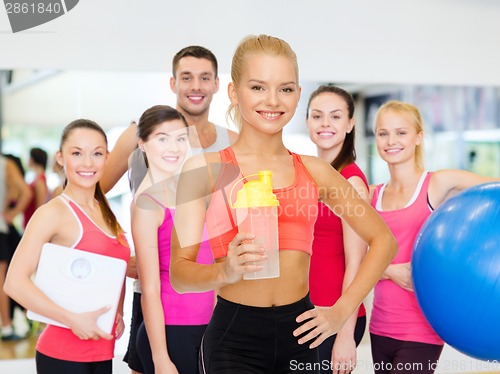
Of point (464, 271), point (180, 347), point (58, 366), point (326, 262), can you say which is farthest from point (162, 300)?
point (464, 271)

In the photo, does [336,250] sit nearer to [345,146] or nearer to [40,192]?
[345,146]

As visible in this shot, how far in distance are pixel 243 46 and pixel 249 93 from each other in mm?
141

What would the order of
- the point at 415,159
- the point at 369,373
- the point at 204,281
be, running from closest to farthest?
1. the point at 204,281
2. the point at 415,159
3. the point at 369,373

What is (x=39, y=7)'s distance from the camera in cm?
388

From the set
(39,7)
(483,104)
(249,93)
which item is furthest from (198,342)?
(483,104)

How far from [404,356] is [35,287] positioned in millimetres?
1380

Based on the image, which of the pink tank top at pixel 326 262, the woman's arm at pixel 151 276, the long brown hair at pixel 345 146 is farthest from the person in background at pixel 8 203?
the pink tank top at pixel 326 262

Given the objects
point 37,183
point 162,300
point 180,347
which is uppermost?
point 37,183

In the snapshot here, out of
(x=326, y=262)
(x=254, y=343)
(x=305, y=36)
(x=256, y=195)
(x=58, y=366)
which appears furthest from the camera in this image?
(x=305, y=36)

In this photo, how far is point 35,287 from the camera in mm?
2271

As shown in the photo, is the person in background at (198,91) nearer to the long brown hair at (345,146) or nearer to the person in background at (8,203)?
the long brown hair at (345,146)

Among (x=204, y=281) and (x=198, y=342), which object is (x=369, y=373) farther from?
(x=204, y=281)

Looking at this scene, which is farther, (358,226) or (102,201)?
(102,201)

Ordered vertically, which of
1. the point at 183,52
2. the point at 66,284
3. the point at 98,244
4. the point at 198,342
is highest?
the point at 183,52
